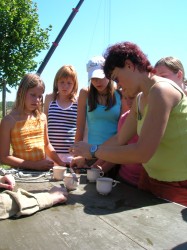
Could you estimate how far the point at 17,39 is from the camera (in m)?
9.34

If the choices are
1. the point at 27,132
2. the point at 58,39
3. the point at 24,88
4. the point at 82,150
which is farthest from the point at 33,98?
the point at 58,39

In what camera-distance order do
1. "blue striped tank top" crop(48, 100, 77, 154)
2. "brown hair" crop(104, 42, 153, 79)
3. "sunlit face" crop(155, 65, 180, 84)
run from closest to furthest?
"brown hair" crop(104, 42, 153, 79) → "sunlit face" crop(155, 65, 180, 84) → "blue striped tank top" crop(48, 100, 77, 154)

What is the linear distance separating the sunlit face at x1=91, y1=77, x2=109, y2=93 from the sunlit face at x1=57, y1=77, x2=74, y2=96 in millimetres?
546

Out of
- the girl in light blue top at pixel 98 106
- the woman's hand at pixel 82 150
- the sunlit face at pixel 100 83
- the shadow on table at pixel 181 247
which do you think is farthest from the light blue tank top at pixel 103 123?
the shadow on table at pixel 181 247

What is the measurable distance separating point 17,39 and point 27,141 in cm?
743

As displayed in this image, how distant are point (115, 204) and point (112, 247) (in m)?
0.53

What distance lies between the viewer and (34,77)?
9.09 ft

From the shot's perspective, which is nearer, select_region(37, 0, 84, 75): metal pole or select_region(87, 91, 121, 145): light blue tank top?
select_region(87, 91, 121, 145): light blue tank top

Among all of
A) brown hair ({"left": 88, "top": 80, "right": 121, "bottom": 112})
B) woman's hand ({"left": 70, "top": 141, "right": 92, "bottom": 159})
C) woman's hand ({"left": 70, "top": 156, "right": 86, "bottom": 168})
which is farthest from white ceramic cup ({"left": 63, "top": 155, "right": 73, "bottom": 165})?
woman's hand ({"left": 70, "top": 141, "right": 92, "bottom": 159})

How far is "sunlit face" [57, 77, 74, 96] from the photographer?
3.28m

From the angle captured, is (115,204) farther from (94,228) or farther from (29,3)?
(29,3)

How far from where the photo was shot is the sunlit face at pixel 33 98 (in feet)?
8.85

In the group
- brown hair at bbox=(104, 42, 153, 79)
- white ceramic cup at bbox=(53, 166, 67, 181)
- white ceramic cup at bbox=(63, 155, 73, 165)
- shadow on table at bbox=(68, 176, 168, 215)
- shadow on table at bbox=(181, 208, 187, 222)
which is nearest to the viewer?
shadow on table at bbox=(181, 208, 187, 222)

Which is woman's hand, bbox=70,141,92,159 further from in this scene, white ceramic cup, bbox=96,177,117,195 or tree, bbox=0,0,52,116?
tree, bbox=0,0,52,116
